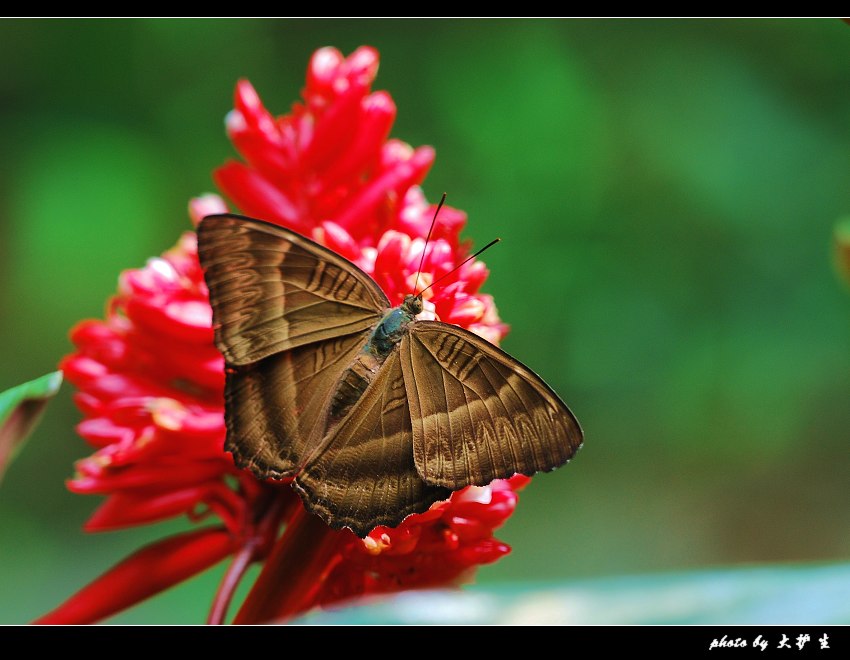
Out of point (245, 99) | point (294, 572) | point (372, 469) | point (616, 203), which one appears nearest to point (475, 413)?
point (372, 469)

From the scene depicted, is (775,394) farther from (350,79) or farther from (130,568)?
(130,568)

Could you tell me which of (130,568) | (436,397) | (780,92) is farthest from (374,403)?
(780,92)

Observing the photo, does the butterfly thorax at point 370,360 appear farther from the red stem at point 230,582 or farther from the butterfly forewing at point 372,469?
the red stem at point 230,582

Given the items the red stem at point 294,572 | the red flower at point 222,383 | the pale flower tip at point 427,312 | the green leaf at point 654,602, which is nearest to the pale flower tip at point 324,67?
the red flower at point 222,383

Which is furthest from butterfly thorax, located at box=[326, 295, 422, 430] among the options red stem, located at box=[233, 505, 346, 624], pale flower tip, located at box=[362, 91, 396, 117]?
pale flower tip, located at box=[362, 91, 396, 117]

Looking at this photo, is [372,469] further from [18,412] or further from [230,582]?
[18,412]

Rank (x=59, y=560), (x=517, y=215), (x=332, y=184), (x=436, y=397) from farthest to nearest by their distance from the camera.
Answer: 1. (x=517, y=215)
2. (x=59, y=560)
3. (x=332, y=184)
4. (x=436, y=397)

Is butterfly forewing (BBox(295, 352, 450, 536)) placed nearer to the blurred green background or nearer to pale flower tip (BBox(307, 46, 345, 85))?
pale flower tip (BBox(307, 46, 345, 85))
